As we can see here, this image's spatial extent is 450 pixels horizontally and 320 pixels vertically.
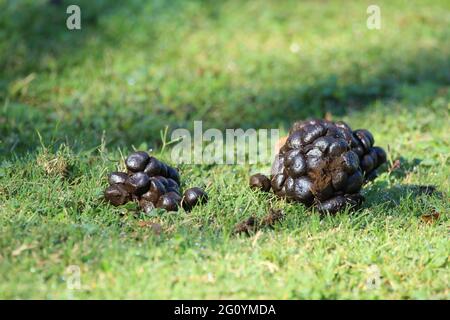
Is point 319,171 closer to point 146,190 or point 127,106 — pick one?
point 146,190

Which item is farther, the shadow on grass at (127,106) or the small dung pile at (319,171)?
the shadow on grass at (127,106)

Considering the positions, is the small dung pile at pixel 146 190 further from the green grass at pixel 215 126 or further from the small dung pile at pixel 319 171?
the small dung pile at pixel 319 171

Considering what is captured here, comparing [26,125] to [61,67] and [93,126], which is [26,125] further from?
[61,67]

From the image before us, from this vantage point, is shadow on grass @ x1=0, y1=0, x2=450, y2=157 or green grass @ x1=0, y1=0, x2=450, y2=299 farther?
shadow on grass @ x1=0, y1=0, x2=450, y2=157

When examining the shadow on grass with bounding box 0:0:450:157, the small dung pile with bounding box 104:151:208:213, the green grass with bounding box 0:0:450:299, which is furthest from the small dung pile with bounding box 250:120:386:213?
the shadow on grass with bounding box 0:0:450:157

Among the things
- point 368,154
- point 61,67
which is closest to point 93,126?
point 61,67

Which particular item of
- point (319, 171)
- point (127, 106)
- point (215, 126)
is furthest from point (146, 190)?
point (127, 106)

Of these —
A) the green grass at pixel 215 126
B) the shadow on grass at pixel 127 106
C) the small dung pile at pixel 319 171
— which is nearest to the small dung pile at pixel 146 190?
the green grass at pixel 215 126

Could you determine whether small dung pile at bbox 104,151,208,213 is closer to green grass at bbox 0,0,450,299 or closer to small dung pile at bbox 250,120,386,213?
green grass at bbox 0,0,450,299
